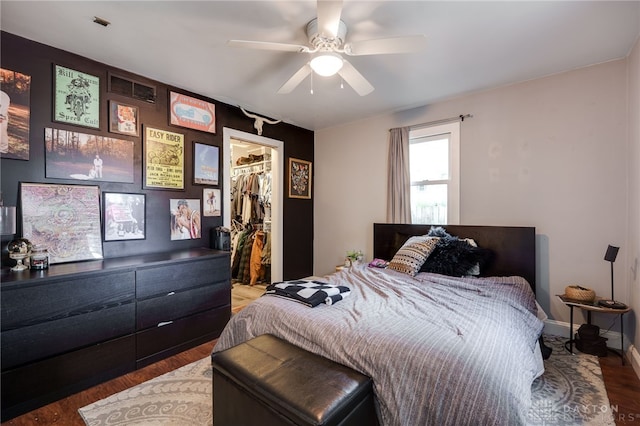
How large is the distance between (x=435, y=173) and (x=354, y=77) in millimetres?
1802

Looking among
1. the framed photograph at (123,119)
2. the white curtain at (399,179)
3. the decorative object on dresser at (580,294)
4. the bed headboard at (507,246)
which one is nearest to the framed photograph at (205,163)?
the framed photograph at (123,119)

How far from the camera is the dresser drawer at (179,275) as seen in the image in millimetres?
2275

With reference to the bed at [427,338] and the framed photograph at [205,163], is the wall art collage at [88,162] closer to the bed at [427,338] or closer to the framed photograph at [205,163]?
the framed photograph at [205,163]

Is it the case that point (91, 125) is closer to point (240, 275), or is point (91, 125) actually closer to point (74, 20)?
point (74, 20)

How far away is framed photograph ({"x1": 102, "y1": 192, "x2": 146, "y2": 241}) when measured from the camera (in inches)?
98.5

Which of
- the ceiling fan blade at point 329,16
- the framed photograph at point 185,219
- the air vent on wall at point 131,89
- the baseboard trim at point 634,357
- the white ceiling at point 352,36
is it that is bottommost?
the baseboard trim at point 634,357

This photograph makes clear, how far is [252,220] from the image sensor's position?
4.98m

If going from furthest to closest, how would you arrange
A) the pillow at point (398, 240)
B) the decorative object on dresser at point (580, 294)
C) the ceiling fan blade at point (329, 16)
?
the pillow at point (398, 240), the decorative object on dresser at point (580, 294), the ceiling fan blade at point (329, 16)

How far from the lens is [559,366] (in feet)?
7.14

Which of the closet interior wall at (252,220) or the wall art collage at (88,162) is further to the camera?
the closet interior wall at (252,220)

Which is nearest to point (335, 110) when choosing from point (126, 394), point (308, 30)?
point (308, 30)

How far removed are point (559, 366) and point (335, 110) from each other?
10.8ft

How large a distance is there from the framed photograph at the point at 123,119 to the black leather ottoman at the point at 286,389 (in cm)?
223

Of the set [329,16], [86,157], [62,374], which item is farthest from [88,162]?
[329,16]
